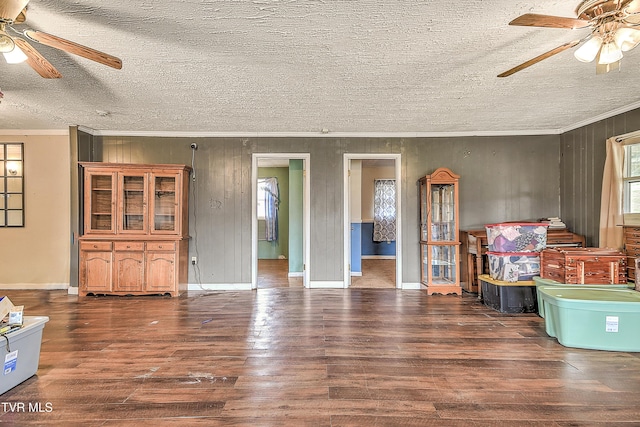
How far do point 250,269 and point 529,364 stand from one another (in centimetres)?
368

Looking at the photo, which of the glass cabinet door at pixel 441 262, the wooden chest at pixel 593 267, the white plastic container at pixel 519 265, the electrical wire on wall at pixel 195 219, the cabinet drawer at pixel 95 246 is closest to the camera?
the wooden chest at pixel 593 267

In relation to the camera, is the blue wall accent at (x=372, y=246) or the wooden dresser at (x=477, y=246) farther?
the blue wall accent at (x=372, y=246)

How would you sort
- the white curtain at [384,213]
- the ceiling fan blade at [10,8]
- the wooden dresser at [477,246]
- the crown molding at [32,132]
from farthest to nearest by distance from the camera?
the white curtain at [384,213] → the crown molding at [32,132] → the wooden dresser at [477,246] → the ceiling fan blade at [10,8]

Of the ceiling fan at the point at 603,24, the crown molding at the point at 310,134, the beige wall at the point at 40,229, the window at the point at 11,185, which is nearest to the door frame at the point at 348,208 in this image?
the crown molding at the point at 310,134

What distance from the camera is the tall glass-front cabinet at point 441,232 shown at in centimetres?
472

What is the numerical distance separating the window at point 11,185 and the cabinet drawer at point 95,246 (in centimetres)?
135

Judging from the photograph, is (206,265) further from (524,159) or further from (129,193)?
(524,159)

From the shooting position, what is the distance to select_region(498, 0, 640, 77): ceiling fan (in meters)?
1.84

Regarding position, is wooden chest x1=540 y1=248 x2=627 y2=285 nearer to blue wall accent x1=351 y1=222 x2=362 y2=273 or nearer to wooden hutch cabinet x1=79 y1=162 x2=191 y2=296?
blue wall accent x1=351 y1=222 x2=362 y2=273

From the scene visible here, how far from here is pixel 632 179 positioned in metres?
3.79

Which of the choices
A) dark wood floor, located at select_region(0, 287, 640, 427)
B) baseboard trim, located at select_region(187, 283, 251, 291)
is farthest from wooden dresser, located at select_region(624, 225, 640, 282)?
baseboard trim, located at select_region(187, 283, 251, 291)

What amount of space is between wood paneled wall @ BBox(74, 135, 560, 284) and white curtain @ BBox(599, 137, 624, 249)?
1041 millimetres

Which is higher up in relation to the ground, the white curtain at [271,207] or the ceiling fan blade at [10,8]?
the ceiling fan blade at [10,8]

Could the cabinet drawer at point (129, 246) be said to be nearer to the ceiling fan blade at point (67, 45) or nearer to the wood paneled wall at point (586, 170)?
the ceiling fan blade at point (67, 45)
